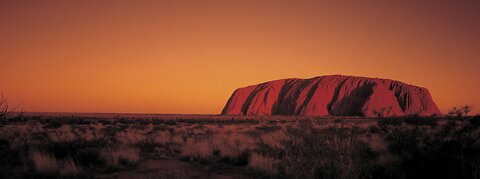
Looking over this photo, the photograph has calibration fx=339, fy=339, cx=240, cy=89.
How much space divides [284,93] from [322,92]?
13430 mm

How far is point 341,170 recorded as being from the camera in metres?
5.62

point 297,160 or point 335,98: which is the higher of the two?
point 335,98

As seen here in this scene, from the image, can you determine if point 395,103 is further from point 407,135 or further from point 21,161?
point 21,161

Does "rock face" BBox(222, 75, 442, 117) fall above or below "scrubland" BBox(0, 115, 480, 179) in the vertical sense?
above

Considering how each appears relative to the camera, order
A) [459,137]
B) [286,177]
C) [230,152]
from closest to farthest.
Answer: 1. [286,177]
2. [459,137]
3. [230,152]

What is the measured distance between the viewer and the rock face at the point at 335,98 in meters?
82.3

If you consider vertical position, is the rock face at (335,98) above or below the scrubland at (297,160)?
above

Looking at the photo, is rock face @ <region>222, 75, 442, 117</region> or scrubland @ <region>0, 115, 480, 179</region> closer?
scrubland @ <region>0, 115, 480, 179</region>

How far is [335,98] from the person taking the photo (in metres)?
89.4

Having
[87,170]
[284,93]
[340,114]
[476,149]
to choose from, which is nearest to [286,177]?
[476,149]

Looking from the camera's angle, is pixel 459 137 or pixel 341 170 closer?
pixel 341 170

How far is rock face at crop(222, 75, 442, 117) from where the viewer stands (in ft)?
270

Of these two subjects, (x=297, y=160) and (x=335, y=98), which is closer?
(x=297, y=160)

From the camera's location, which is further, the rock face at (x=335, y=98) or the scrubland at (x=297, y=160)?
the rock face at (x=335, y=98)
